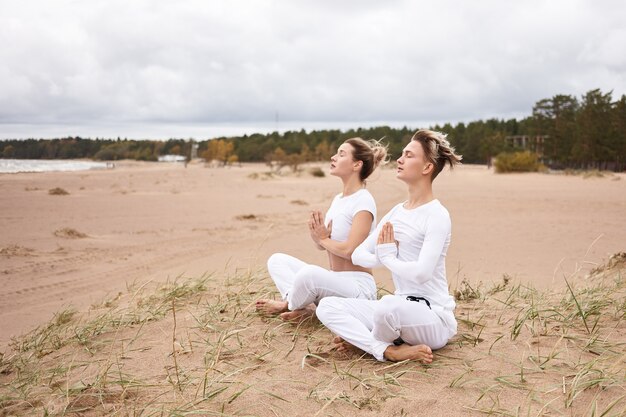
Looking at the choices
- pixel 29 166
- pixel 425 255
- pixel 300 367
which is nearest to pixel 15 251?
pixel 300 367

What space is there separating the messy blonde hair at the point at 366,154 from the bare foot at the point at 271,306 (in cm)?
126

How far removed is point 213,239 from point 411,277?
8.18 metres

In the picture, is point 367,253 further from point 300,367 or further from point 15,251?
point 15,251

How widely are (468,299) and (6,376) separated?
4047 mm

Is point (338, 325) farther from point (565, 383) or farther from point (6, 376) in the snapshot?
point (6, 376)

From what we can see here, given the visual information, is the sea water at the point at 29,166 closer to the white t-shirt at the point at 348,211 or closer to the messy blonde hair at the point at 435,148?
the white t-shirt at the point at 348,211

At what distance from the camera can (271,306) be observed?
470 cm

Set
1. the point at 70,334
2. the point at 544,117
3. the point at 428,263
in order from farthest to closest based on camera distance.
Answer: the point at 544,117 → the point at 70,334 → the point at 428,263

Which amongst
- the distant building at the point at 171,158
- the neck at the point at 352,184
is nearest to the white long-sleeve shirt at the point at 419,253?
the neck at the point at 352,184

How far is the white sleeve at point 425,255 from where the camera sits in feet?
11.0

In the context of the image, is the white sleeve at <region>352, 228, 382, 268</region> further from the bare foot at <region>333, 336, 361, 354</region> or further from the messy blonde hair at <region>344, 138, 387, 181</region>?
the messy blonde hair at <region>344, 138, 387, 181</region>

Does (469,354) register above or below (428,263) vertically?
below

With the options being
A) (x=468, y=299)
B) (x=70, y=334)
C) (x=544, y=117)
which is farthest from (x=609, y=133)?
(x=70, y=334)

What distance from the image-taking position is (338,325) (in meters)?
3.77
